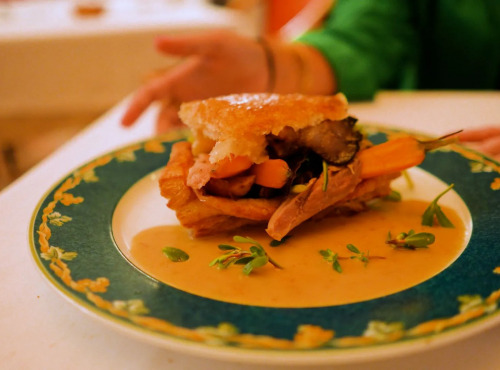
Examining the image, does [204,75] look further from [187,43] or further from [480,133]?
[480,133]

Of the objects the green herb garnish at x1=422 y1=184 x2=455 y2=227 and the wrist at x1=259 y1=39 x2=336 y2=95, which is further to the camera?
the wrist at x1=259 y1=39 x2=336 y2=95

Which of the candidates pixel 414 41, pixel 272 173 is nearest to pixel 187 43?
pixel 272 173

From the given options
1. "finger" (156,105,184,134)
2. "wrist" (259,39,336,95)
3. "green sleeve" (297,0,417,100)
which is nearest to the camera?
"finger" (156,105,184,134)

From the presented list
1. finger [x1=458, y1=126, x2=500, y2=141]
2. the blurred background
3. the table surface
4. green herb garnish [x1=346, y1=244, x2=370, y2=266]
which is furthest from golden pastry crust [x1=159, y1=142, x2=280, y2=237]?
the blurred background

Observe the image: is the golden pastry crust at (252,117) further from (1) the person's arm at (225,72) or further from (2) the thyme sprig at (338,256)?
(1) the person's arm at (225,72)

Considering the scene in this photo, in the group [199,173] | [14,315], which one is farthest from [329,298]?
[14,315]

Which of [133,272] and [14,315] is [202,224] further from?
[14,315]

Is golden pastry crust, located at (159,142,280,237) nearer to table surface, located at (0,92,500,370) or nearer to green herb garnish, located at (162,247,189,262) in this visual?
green herb garnish, located at (162,247,189,262)
